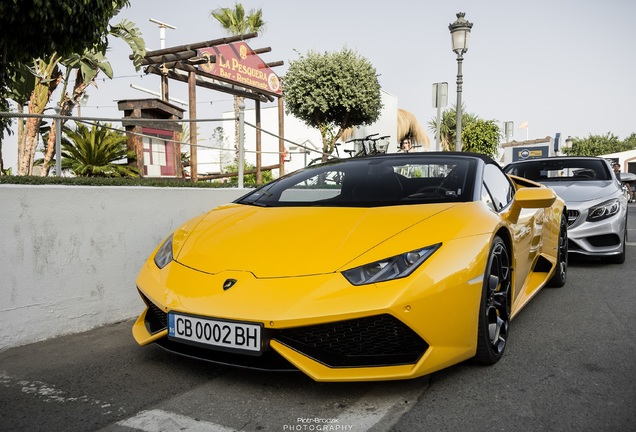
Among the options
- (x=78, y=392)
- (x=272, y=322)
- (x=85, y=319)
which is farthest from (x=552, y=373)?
(x=85, y=319)

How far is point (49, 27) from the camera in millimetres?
4086

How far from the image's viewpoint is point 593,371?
2.68 meters

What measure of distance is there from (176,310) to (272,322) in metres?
0.49

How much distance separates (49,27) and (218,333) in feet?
10.1

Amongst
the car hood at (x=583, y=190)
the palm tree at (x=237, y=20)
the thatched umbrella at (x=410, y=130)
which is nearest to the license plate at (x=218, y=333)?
the car hood at (x=583, y=190)

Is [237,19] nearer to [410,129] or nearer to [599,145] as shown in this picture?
[410,129]

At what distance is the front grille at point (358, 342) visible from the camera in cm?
224

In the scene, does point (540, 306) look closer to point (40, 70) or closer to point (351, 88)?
point (40, 70)

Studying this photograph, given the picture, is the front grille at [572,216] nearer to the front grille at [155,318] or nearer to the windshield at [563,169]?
the windshield at [563,169]

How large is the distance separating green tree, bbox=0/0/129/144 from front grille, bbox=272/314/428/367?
3.11 m

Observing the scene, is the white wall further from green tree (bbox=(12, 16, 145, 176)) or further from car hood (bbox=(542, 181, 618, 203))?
green tree (bbox=(12, 16, 145, 176))

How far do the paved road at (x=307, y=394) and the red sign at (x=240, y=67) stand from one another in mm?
9458

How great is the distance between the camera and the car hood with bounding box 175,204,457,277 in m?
2.47

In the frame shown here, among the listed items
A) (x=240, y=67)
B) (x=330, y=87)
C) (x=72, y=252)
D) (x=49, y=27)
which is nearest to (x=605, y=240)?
(x=72, y=252)
